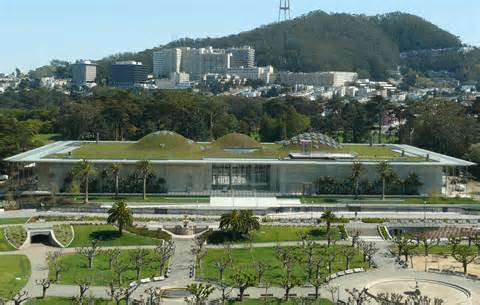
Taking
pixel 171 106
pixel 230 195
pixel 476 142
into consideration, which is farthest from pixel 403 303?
pixel 171 106

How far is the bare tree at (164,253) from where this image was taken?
4502 cm

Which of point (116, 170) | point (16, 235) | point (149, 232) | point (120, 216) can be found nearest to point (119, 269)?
point (120, 216)

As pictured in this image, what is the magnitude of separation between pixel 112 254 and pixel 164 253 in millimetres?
3693

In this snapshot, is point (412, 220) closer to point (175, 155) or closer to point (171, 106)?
point (175, 155)

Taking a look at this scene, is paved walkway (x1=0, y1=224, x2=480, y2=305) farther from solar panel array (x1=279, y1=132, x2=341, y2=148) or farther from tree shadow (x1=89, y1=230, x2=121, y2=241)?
solar panel array (x1=279, y1=132, x2=341, y2=148)

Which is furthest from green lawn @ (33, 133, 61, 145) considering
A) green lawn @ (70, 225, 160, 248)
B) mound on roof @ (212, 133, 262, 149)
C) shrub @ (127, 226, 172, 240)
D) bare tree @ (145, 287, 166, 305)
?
bare tree @ (145, 287, 166, 305)

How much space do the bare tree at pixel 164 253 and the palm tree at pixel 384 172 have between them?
983 inches

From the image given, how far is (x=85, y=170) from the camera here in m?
63.1

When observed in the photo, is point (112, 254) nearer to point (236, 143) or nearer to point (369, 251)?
point (369, 251)

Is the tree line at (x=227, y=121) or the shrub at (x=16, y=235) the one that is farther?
the tree line at (x=227, y=121)

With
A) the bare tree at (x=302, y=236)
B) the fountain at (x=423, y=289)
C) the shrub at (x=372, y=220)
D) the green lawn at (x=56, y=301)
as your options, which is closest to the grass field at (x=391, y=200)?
the shrub at (x=372, y=220)

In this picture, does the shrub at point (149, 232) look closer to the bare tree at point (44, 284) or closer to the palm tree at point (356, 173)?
the bare tree at point (44, 284)

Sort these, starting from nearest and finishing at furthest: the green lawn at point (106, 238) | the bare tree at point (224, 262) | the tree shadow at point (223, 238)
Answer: the bare tree at point (224, 262) → the green lawn at point (106, 238) → the tree shadow at point (223, 238)

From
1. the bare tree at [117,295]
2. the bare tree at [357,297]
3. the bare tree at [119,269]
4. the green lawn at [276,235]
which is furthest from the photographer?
the green lawn at [276,235]
